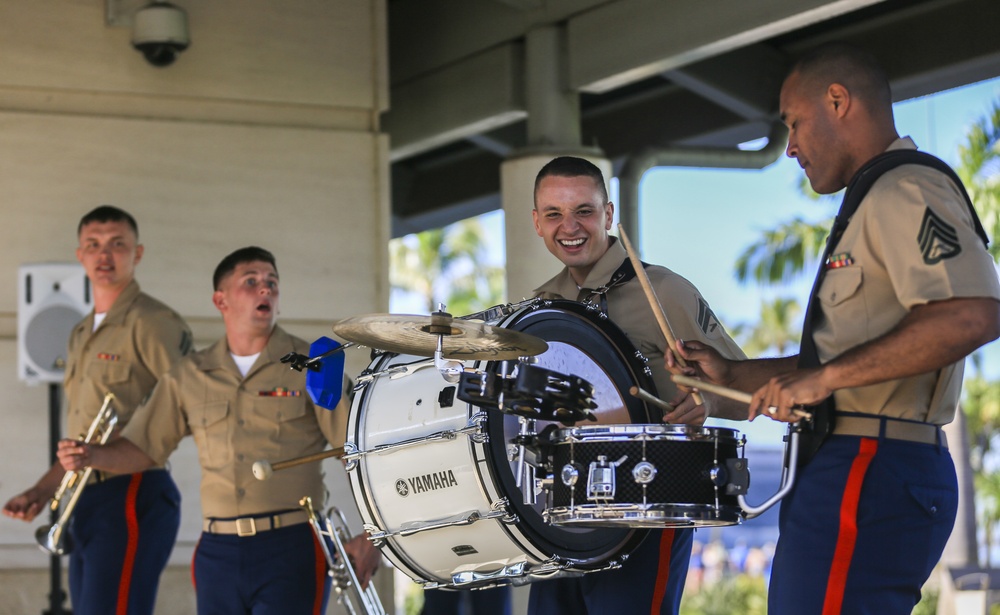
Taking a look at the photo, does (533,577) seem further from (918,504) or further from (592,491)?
(918,504)

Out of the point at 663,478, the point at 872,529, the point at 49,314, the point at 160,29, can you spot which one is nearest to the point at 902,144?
the point at 872,529

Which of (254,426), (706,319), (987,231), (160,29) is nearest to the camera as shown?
(706,319)

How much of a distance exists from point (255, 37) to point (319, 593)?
4420 mm

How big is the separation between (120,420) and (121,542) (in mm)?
555

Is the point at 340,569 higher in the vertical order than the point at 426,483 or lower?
lower

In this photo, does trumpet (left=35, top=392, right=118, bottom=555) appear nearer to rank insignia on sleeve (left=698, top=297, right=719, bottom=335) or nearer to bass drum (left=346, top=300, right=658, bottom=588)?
bass drum (left=346, top=300, right=658, bottom=588)

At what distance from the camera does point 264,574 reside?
537 centimetres

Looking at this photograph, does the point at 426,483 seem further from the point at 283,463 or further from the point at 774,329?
the point at 774,329

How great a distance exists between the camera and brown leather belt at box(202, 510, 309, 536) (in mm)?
5434

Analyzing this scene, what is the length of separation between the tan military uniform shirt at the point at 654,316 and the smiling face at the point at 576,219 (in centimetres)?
5

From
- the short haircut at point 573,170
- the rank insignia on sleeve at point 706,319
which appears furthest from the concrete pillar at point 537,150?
the rank insignia on sleeve at point 706,319

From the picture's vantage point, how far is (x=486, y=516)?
3.98 meters

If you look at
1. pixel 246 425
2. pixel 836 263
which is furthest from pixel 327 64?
pixel 836 263

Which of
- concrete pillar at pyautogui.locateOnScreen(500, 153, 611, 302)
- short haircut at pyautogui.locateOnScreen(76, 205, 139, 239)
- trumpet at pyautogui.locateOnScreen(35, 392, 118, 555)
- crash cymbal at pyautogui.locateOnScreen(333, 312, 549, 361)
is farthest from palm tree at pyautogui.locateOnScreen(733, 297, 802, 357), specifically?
crash cymbal at pyautogui.locateOnScreen(333, 312, 549, 361)
